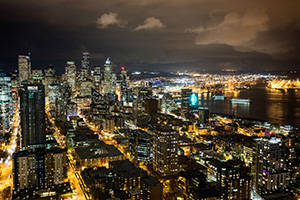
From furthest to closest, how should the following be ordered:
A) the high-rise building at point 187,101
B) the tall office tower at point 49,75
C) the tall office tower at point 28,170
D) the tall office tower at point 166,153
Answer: the tall office tower at point 49,75, the high-rise building at point 187,101, the tall office tower at point 166,153, the tall office tower at point 28,170

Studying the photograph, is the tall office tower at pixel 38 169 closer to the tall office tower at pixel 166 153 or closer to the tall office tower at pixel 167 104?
the tall office tower at pixel 166 153

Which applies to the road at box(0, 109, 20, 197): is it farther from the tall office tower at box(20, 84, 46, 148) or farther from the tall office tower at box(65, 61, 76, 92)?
the tall office tower at box(65, 61, 76, 92)

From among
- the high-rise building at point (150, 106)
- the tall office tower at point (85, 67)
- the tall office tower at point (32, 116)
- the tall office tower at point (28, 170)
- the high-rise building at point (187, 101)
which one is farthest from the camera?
the tall office tower at point (85, 67)

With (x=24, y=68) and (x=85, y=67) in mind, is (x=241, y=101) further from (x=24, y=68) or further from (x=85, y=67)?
(x=24, y=68)

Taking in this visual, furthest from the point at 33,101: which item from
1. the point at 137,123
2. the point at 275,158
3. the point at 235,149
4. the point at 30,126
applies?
the point at 275,158

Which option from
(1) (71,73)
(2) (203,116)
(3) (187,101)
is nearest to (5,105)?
(2) (203,116)

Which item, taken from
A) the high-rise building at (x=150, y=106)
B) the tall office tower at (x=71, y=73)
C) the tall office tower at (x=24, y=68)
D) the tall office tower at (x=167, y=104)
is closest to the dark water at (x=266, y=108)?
the tall office tower at (x=167, y=104)

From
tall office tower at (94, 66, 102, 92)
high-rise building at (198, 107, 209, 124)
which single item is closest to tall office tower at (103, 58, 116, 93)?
tall office tower at (94, 66, 102, 92)
